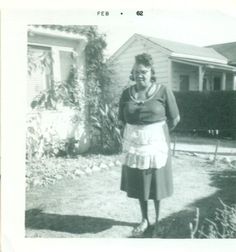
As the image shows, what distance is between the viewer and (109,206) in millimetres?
2225

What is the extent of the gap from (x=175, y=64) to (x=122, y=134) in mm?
1547

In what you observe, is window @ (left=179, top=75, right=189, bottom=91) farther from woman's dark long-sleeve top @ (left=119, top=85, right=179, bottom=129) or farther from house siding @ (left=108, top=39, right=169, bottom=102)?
woman's dark long-sleeve top @ (left=119, top=85, right=179, bottom=129)

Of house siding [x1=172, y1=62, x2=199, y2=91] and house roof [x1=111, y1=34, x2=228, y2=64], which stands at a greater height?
house roof [x1=111, y1=34, x2=228, y2=64]

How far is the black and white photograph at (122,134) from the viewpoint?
2.03 meters

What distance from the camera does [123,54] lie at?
7.95 ft

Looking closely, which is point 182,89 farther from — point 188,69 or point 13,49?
point 13,49

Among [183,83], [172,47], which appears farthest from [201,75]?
[172,47]

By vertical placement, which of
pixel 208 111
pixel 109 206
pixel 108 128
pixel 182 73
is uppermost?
pixel 182 73

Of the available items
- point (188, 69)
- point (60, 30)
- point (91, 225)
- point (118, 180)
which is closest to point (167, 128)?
point (118, 180)

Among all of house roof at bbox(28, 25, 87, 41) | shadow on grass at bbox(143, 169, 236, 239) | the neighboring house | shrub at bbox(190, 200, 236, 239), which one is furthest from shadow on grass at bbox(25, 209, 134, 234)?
house roof at bbox(28, 25, 87, 41)

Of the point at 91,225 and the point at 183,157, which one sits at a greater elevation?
the point at 183,157

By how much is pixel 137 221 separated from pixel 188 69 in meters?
1.78

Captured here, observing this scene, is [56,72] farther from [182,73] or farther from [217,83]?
[217,83]

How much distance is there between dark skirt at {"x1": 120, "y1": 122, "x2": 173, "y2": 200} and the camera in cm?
202
